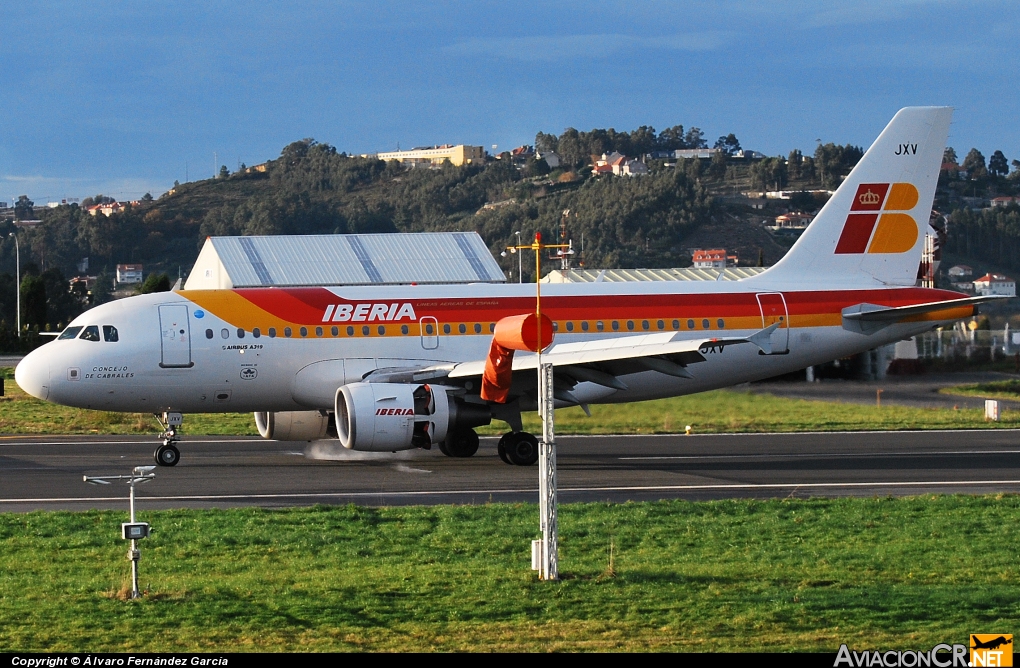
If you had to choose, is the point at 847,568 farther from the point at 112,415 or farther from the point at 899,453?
the point at 112,415

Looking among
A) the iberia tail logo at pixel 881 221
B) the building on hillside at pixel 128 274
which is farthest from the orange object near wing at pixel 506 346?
the building on hillside at pixel 128 274

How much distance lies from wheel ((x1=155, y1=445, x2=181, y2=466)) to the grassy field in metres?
7.76

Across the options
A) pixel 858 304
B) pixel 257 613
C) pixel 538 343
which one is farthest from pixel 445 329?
pixel 257 613

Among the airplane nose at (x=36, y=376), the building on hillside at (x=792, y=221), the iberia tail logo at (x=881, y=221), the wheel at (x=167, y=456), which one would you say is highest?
the building on hillside at (x=792, y=221)

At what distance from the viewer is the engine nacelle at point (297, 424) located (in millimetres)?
28703

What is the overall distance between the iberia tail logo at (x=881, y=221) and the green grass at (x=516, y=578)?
11857 millimetres

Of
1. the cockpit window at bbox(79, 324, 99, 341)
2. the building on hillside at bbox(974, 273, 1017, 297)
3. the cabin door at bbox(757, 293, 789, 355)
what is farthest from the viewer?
the building on hillside at bbox(974, 273, 1017, 297)

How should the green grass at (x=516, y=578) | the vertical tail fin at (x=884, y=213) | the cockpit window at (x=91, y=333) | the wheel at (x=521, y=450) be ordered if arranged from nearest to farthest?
the green grass at (x=516, y=578) → the wheel at (x=521, y=450) → the cockpit window at (x=91, y=333) → the vertical tail fin at (x=884, y=213)

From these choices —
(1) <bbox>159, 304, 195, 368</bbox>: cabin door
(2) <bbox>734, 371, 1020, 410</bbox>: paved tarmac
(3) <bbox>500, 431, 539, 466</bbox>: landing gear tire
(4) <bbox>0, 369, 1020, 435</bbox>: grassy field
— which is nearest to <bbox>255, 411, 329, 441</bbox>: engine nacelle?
(1) <bbox>159, 304, 195, 368</bbox>: cabin door

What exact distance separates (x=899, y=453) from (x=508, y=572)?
52.5 ft

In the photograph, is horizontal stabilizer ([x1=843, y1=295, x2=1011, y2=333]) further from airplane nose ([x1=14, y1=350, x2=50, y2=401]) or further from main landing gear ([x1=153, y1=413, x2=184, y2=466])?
airplane nose ([x1=14, y1=350, x2=50, y2=401])

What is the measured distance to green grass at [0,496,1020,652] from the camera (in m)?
11.2

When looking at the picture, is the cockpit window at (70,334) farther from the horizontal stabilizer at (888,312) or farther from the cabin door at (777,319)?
the horizontal stabilizer at (888,312)

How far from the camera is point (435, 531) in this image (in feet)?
57.1
